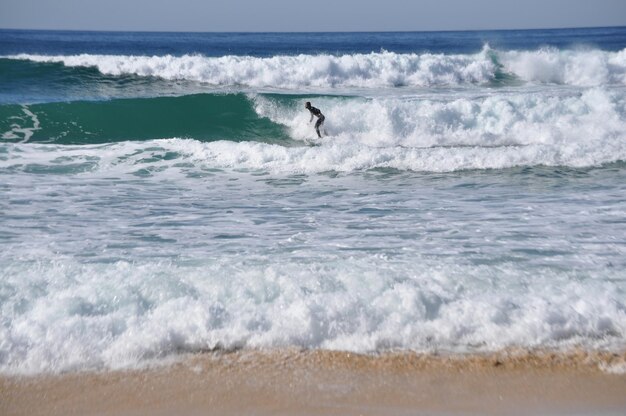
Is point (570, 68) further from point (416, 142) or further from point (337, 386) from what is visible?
point (337, 386)

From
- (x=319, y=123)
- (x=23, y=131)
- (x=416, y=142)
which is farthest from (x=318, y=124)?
(x=23, y=131)

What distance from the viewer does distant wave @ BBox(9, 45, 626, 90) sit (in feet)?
73.9

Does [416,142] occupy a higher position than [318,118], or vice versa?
[318,118]

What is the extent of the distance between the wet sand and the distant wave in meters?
18.5

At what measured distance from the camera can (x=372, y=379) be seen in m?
3.69

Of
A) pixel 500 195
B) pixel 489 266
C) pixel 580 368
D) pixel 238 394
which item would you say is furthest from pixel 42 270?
pixel 500 195

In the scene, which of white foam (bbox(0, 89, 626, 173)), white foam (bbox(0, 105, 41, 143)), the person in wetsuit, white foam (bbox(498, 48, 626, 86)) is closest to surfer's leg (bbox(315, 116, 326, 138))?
the person in wetsuit

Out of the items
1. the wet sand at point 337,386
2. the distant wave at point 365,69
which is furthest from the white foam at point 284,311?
the distant wave at point 365,69

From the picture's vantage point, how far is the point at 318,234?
622 centimetres

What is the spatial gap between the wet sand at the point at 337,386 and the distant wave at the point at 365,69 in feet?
60.6

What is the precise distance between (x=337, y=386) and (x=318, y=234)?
272 centimetres

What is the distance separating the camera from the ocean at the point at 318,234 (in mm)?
4180

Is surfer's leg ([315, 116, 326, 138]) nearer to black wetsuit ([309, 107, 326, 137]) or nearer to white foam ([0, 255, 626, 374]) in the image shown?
black wetsuit ([309, 107, 326, 137])

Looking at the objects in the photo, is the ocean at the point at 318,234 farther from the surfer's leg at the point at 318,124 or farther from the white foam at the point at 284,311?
the surfer's leg at the point at 318,124
